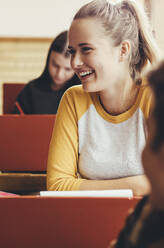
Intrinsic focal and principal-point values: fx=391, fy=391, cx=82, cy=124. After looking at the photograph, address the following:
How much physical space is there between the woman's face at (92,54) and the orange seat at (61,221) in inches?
23.6

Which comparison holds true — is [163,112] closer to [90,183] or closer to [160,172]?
[160,172]

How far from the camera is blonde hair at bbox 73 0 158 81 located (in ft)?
4.34

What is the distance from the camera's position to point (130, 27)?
4.46 feet

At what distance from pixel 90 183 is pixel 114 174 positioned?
0.11 metres

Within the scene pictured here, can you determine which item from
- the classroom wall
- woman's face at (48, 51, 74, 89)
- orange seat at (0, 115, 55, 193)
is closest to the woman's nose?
orange seat at (0, 115, 55, 193)

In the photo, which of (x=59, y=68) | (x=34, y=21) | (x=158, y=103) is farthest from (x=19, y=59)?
(x=158, y=103)

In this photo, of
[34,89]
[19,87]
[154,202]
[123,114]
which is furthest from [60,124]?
[19,87]

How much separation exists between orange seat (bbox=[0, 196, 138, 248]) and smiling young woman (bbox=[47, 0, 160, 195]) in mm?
414

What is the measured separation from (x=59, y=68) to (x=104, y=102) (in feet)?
4.39

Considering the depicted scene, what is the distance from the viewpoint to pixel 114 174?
1280mm

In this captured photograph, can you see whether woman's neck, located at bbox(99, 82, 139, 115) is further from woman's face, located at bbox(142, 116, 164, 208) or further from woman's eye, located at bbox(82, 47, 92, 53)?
woman's face, located at bbox(142, 116, 164, 208)

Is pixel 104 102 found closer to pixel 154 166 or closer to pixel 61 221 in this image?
pixel 61 221

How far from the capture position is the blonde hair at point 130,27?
1324mm

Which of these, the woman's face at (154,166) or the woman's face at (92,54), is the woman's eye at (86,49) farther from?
the woman's face at (154,166)
